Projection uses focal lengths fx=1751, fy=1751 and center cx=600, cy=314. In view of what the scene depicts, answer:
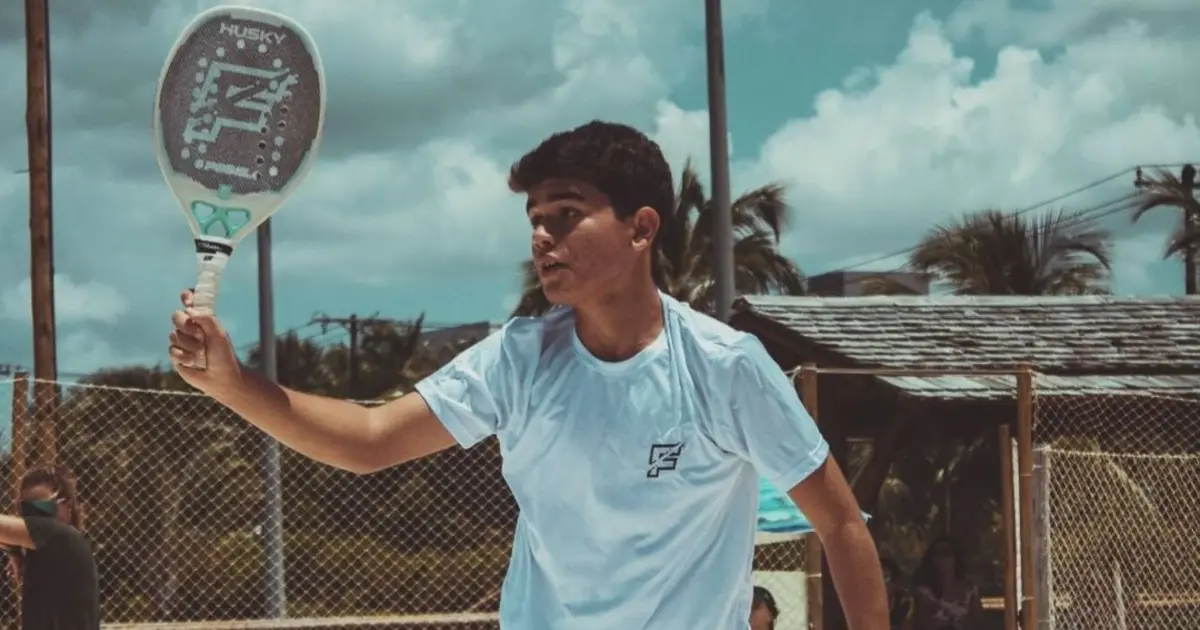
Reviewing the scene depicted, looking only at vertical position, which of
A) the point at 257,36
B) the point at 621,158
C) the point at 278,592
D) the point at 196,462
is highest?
the point at 257,36

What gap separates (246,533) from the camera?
38.5 ft

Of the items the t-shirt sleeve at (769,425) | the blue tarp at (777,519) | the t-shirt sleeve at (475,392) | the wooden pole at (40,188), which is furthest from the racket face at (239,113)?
the wooden pole at (40,188)

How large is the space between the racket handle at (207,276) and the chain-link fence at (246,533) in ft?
22.2

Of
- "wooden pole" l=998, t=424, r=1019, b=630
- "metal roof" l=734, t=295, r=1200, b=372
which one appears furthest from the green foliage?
"wooden pole" l=998, t=424, r=1019, b=630

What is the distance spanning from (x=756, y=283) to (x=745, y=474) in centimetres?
2444

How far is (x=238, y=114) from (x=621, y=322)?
32.1 inches

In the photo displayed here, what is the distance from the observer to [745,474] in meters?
3.18

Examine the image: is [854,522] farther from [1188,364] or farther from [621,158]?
[1188,364]

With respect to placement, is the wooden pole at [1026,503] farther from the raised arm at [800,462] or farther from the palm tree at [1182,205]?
the palm tree at [1182,205]

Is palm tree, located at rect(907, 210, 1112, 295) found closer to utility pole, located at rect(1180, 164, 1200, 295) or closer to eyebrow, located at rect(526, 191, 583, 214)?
utility pole, located at rect(1180, 164, 1200, 295)

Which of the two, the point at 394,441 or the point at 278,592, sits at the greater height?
the point at 394,441

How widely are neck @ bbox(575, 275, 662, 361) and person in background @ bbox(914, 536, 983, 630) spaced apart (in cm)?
795

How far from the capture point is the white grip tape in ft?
9.44

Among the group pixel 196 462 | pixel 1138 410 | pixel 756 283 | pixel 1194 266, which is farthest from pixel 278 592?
pixel 1194 266
